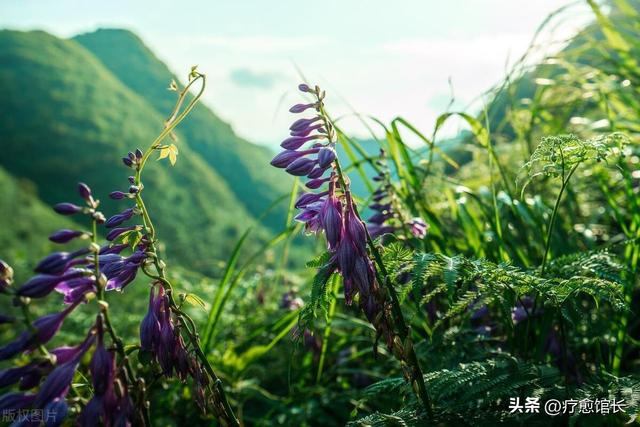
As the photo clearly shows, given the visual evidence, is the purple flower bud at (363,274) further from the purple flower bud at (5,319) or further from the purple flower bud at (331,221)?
the purple flower bud at (5,319)

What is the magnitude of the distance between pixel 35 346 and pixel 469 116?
2120mm

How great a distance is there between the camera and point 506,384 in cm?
163

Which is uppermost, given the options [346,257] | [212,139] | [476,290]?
[346,257]

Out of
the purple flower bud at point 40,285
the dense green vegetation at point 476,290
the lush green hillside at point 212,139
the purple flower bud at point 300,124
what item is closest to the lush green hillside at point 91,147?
the lush green hillside at point 212,139

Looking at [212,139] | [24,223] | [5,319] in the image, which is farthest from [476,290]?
[212,139]

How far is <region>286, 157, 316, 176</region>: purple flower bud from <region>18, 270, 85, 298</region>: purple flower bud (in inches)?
27.7

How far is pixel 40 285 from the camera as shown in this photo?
1312mm

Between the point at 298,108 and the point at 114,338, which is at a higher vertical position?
the point at 298,108

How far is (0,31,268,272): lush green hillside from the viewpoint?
3027 centimetres

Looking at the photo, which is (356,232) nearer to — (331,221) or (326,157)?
(331,221)

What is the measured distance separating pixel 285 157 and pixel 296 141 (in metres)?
0.06

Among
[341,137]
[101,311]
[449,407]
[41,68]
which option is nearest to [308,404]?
[449,407]

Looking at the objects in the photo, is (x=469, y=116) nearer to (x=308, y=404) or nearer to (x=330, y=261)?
(x=330, y=261)

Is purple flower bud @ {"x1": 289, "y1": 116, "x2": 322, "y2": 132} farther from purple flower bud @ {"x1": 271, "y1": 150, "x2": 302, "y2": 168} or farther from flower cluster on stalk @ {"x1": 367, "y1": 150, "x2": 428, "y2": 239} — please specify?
flower cluster on stalk @ {"x1": 367, "y1": 150, "x2": 428, "y2": 239}
